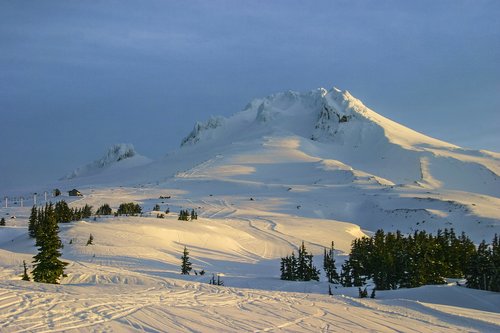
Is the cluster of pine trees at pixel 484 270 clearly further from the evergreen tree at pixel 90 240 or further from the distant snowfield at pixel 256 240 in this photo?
the evergreen tree at pixel 90 240

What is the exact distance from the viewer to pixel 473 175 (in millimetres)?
144250

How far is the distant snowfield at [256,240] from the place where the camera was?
16.1 m

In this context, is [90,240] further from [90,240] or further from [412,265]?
[412,265]

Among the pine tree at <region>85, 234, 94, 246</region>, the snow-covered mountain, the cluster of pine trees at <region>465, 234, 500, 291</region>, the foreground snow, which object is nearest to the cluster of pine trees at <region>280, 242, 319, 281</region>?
the foreground snow

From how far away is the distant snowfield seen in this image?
1614 cm

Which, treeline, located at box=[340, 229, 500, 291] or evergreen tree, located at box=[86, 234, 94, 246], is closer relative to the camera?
treeline, located at box=[340, 229, 500, 291]

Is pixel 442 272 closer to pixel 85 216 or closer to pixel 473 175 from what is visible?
pixel 85 216

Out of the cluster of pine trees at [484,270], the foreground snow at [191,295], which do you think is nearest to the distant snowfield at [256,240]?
the foreground snow at [191,295]

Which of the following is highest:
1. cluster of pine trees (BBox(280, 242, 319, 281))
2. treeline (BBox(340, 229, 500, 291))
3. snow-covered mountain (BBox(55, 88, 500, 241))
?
snow-covered mountain (BBox(55, 88, 500, 241))

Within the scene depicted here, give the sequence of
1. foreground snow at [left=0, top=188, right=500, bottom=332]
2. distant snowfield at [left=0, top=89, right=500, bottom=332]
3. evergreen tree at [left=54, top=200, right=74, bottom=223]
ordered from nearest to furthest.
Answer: foreground snow at [left=0, top=188, right=500, bottom=332] < distant snowfield at [left=0, top=89, right=500, bottom=332] < evergreen tree at [left=54, top=200, right=74, bottom=223]

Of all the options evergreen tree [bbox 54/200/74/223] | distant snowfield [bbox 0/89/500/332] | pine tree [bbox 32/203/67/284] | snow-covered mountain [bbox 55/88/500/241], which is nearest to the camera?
distant snowfield [bbox 0/89/500/332]

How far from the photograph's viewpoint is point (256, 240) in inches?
2426

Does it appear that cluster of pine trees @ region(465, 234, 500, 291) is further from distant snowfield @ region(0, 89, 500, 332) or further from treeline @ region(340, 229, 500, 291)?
distant snowfield @ region(0, 89, 500, 332)

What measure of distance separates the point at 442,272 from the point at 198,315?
97.8 feet
